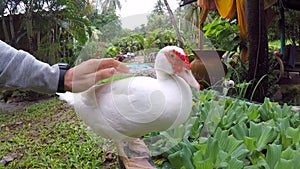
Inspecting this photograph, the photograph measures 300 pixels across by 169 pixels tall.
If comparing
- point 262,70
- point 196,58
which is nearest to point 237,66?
point 262,70

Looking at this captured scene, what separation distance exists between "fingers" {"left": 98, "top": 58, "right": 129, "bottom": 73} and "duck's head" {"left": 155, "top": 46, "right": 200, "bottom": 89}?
0.11 metres

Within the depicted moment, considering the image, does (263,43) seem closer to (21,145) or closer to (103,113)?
(21,145)

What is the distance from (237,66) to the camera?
4258 millimetres

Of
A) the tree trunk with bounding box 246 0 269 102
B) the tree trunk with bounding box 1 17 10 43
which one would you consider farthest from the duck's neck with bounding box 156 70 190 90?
the tree trunk with bounding box 1 17 10 43

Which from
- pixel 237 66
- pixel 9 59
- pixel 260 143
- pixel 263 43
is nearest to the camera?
pixel 9 59

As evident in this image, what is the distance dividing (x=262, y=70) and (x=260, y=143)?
7.07 feet

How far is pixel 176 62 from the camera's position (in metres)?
0.98

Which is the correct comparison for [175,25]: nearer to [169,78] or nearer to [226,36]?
[169,78]

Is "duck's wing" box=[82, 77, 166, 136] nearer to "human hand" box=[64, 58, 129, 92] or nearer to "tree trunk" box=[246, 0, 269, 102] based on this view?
"human hand" box=[64, 58, 129, 92]

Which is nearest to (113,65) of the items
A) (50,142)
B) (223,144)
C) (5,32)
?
(223,144)

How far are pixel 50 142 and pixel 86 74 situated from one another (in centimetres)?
219

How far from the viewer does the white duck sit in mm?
984

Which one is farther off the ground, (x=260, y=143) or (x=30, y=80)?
(x=30, y=80)

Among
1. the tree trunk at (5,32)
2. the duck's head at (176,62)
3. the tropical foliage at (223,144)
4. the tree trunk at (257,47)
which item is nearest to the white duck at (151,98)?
the duck's head at (176,62)
